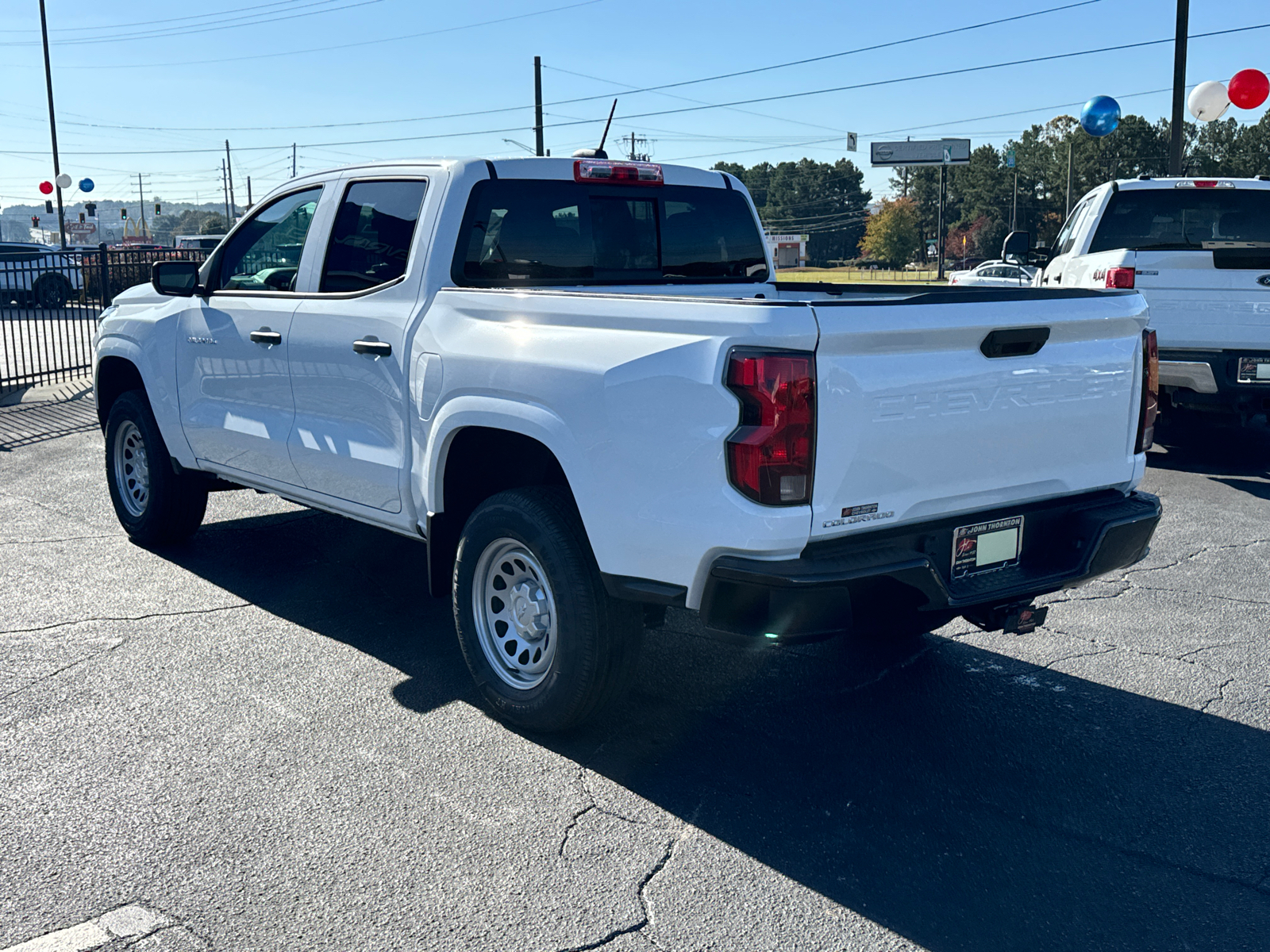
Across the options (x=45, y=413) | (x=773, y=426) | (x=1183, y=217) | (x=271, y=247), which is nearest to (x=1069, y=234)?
(x=1183, y=217)

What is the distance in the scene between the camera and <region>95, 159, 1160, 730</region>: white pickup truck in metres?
3.30

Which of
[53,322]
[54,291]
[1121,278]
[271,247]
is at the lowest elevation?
[53,322]

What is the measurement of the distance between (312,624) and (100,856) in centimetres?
214

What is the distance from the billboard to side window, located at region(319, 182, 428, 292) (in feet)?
290

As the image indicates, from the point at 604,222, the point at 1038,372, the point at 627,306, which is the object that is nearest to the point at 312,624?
the point at 604,222

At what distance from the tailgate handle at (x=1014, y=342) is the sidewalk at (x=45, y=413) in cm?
916

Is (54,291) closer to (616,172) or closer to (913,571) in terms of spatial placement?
(616,172)

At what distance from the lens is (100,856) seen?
329 cm

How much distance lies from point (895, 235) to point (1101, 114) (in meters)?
120

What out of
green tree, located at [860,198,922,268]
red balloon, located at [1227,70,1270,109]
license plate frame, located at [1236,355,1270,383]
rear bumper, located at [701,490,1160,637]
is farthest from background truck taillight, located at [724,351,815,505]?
green tree, located at [860,198,922,268]

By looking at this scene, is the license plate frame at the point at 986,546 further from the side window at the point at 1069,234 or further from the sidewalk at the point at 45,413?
the sidewalk at the point at 45,413

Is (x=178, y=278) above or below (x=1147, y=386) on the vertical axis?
above

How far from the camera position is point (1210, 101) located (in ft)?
56.8

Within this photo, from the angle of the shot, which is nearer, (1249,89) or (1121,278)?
(1121,278)
